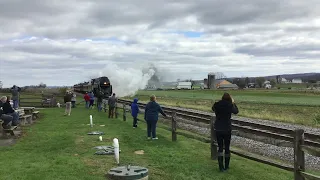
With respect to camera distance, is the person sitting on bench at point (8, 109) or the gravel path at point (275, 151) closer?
the gravel path at point (275, 151)

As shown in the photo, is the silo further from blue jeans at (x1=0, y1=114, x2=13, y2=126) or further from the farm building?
blue jeans at (x1=0, y1=114, x2=13, y2=126)

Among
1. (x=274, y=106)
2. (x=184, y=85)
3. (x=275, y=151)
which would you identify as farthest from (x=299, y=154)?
(x=184, y=85)

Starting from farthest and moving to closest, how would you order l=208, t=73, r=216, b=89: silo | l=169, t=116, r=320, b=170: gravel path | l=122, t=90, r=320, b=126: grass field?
l=208, t=73, r=216, b=89: silo, l=122, t=90, r=320, b=126: grass field, l=169, t=116, r=320, b=170: gravel path

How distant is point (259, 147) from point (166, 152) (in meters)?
4.82

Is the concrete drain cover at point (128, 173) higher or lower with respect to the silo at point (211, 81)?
lower

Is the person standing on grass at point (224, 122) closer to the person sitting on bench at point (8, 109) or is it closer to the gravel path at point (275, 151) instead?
the gravel path at point (275, 151)

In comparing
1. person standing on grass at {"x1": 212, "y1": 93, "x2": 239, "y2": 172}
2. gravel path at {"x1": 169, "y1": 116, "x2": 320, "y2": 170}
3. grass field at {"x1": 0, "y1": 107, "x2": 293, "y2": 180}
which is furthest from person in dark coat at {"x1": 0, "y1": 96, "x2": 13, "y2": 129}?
person standing on grass at {"x1": 212, "y1": 93, "x2": 239, "y2": 172}

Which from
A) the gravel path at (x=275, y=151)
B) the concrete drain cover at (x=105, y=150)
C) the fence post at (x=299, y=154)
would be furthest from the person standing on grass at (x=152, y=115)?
the fence post at (x=299, y=154)

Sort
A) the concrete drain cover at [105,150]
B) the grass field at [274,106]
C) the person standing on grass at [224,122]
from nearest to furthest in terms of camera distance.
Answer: the person standing on grass at [224,122], the concrete drain cover at [105,150], the grass field at [274,106]

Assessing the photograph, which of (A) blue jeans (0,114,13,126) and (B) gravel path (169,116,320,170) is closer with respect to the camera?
(B) gravel path (169,116,320,170)

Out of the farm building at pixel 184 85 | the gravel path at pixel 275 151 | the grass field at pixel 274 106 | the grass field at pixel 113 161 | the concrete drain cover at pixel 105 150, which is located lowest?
the grass field at pixel 274 106

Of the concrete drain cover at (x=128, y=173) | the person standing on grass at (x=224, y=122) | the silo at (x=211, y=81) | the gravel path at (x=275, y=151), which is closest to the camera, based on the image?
the concrete drain cover at (x=128, y=173)

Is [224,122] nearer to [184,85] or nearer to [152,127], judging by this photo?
[152,127]

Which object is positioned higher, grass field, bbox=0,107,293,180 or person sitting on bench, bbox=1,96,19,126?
person sitting on bench, bbox=1,96,19,126
